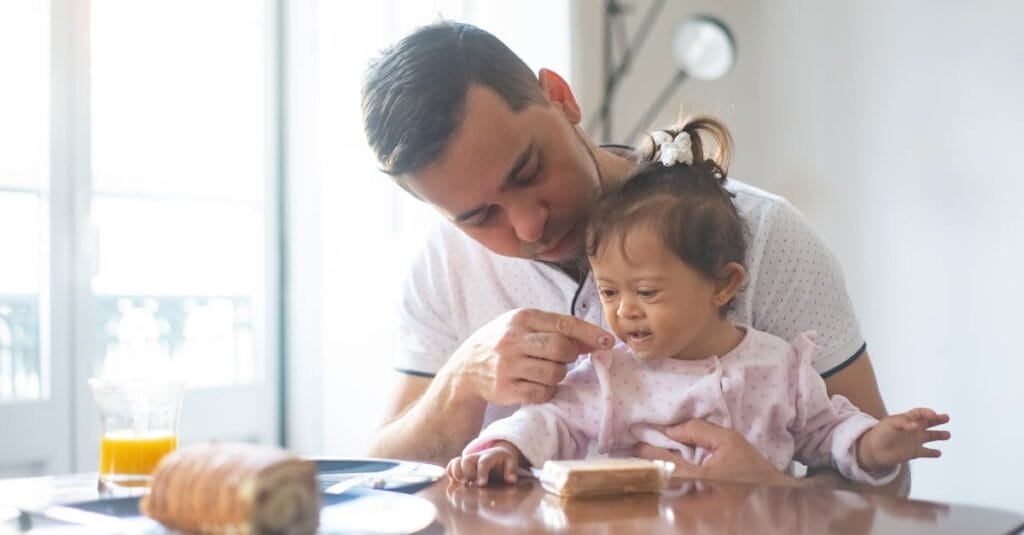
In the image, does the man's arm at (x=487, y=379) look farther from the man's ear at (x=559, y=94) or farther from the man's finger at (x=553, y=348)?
the man's ear at (x=559, y=94)

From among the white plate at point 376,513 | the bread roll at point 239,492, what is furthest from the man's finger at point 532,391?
the bread roll at point 239,492

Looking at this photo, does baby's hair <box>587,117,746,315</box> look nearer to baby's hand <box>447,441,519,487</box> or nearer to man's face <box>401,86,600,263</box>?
man's face <box>401,86,600,263</box>

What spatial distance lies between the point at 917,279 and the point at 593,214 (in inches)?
75.1

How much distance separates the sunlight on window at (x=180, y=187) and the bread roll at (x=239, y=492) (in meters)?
2.31

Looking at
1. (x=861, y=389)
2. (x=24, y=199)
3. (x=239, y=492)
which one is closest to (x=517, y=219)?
(x=861, y=389)

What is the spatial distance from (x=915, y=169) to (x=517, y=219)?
1908mm

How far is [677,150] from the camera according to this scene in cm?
148

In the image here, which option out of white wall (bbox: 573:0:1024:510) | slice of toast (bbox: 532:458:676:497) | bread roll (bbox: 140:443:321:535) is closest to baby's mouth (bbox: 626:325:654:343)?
slice of toast (bbox: 532:458:676:497)

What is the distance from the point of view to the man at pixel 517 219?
144 centimetres

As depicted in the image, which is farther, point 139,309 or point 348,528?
point 139,309

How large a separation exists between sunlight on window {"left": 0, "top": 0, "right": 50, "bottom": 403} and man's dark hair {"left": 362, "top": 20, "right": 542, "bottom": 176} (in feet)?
5.01

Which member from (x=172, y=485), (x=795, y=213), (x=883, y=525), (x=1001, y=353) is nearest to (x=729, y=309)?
(x=795, y=213)

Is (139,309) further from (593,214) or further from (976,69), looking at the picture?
(976,69)

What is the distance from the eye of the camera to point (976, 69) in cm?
291
